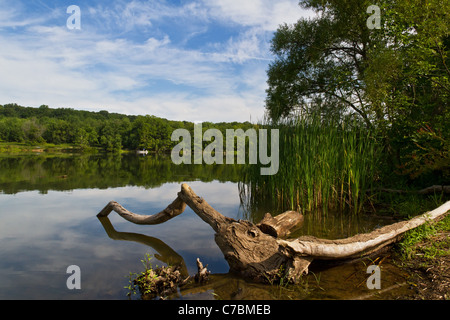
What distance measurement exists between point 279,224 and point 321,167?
1.92 meters

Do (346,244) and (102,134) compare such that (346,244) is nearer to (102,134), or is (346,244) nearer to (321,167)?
(321,167)

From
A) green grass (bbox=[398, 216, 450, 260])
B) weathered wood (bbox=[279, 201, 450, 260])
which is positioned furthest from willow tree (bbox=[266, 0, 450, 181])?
weathered wood (bbox=[279, 201, 450, 260])

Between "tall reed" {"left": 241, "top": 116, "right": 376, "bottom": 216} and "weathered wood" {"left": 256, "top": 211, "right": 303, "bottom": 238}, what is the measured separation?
2.84ft

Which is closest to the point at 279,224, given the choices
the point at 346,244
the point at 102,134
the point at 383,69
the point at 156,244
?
the point at 346,244

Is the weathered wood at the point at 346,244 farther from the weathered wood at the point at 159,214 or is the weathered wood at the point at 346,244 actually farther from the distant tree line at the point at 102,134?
the distant tree line at the point at 102,134

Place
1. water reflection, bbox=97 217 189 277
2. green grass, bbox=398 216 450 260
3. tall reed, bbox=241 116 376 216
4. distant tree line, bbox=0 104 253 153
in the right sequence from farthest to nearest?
distant tree line, bbox=0 104 253 153 < tall reed, bbox=241 116 376 216 < water reflection, bbox=97 217 189 277 < green grass, bbox=398 216 450 260

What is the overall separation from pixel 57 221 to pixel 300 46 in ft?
37.5

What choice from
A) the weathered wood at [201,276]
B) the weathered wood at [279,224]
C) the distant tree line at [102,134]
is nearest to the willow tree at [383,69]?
the weathered wood at [279,224]

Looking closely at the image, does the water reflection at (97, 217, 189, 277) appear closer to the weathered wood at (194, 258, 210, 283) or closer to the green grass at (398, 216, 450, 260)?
the weathered wood at (194, 258, 210, 283)

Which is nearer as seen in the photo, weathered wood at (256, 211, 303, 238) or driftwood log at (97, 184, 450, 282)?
driftwood log at (97, 184, 450, 282)

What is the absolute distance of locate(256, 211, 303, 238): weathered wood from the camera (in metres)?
3.92

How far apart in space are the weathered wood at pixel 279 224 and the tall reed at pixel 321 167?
2.84ft
